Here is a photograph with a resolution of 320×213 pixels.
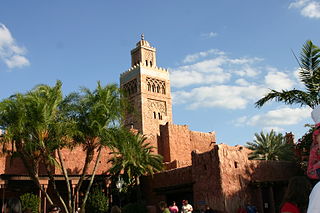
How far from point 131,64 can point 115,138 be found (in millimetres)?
44008

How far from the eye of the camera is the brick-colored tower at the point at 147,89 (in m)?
56.6

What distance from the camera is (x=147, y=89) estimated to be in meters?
58.4

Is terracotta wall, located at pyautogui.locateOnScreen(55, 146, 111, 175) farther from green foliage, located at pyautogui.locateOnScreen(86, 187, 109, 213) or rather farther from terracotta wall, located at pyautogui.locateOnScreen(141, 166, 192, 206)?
green foliage, located at pyautogui.locateOnScreen(86, 187, 109, 213)

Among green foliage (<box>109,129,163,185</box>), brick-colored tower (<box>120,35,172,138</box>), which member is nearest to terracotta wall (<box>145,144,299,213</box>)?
green foliage (<box>109,129,163,185</box>)

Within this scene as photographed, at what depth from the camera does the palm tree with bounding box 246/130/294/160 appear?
30.8 meters

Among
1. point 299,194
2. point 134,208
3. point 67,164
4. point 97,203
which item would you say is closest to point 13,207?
point 299,194

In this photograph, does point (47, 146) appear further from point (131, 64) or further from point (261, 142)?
point (131, 64)

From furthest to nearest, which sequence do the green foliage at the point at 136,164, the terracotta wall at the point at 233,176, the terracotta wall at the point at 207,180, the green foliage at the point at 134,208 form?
the green foliage at the point at 136,164
the terracotta wall at the point at 207,180
the terracotta wall at the point at 233,176
the green foliage at the point at 134,208

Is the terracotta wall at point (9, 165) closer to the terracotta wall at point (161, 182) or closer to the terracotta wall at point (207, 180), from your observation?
the terracotta wall at point (161, 182)

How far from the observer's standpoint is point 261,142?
3161cm

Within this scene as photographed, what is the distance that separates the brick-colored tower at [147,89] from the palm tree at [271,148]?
25132 millimetres

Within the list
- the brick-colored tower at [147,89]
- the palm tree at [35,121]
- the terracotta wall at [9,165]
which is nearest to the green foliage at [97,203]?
the palm tree at [35,121]

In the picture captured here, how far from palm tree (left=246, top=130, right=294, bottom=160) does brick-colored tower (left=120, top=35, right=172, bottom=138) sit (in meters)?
25.1

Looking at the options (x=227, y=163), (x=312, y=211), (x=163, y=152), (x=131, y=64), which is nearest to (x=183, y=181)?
(x=227, y=163)
